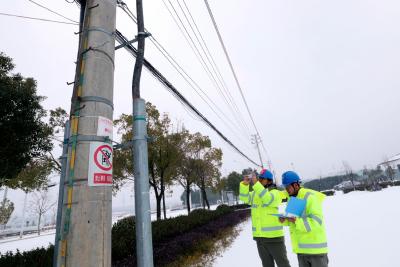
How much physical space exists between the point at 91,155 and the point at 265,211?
355 cm

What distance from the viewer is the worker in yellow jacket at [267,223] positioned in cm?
440

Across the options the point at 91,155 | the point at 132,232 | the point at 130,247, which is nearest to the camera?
the point at 91,155

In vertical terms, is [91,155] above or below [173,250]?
above

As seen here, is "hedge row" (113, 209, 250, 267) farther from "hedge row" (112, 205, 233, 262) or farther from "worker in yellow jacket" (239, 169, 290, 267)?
"worker in yellow jacket" (239, 169, 290, 267)

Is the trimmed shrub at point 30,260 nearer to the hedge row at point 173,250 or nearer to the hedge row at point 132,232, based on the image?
the hedge row at point 173,250

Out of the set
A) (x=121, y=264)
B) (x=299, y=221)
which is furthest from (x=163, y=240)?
(x=299, y=221)

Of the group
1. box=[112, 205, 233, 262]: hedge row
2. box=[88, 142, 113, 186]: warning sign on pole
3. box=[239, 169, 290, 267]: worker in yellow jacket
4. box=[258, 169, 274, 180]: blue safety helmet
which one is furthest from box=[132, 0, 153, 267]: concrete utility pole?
box=[112, 205, 233, 262]: hedge row

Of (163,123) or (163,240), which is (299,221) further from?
(163,123)

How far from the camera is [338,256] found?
627 cm

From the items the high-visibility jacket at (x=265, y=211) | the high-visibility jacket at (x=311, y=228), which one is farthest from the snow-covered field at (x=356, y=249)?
the high-visibility jacket at (x=311, y=228)

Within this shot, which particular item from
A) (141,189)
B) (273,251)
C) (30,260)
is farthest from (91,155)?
(273,251)

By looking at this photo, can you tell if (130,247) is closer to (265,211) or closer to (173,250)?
(173,250)

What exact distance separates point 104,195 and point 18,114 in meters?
6.50

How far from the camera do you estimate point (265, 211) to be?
4.62m
